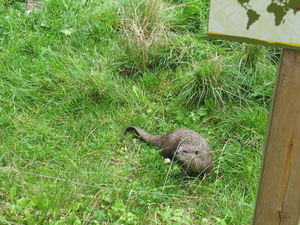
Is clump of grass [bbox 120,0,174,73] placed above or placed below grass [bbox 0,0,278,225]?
above

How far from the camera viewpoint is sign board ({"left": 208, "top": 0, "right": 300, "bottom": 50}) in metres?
1.38

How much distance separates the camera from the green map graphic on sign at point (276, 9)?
1359 mm

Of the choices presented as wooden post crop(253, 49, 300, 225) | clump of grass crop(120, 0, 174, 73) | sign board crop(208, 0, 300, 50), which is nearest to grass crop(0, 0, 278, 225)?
clump of grass crop(120, 0, 174, 73)

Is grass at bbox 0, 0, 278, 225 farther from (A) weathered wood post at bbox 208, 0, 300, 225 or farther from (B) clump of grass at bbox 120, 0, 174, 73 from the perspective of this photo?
(A) weathered wood post at bbox 208, 0, 300, 225

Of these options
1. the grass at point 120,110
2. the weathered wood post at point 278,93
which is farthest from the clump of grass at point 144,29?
the weathered wood post at point 278,93

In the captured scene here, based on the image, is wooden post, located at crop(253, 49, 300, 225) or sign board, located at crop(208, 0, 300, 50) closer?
sign board, located at crop(208, 0, 300, 50)

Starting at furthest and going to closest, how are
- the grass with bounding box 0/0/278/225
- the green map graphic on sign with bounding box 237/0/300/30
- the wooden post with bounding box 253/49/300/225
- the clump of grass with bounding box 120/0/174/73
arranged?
the clump of grass with bounding box 120/0/174/73 < the grass with bounding box 0/0/278/225 < the wooden post with bounding box 253/49/300/225 < the green map graphic on sign with bounding box 237/0/300/30

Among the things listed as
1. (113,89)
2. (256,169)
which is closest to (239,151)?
(256,169)

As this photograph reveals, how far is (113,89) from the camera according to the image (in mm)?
3842

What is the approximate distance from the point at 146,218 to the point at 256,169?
41.9 inches

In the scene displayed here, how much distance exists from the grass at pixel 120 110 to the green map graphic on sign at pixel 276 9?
1.60 metres

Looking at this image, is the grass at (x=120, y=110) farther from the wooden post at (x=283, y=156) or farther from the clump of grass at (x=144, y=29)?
the wooden post at (x=283, y=156)

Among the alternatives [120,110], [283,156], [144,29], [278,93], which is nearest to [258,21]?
[278,93]

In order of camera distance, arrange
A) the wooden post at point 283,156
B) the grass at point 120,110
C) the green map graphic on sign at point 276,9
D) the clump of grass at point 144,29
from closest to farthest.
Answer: the green map graphic on sign at point 276,9
the wooden post at point 283,156
the grass at point 120,110
the clump of grass at point 144,29
